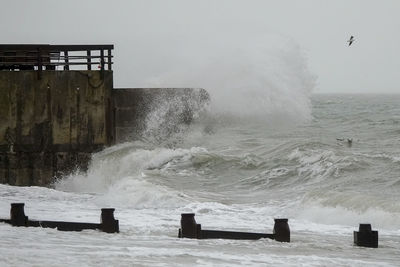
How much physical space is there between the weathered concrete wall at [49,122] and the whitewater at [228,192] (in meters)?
0.44

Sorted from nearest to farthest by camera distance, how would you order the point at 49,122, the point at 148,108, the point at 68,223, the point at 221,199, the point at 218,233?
the point at 218,233 < the point at 68,223 < the point at 221,199 < the point at 49,122 < the point at 148,108

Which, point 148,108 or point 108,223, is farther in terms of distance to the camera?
point 148,108

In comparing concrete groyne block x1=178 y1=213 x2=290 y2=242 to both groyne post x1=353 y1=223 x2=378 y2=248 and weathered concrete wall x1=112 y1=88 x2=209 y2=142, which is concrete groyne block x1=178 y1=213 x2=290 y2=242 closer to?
groyne post x1=353 y1=223 x2=378 y2=248


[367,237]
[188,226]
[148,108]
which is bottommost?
[367,237]

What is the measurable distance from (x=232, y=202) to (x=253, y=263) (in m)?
6.67

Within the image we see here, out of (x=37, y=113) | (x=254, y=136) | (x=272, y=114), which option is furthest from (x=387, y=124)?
(x=37, y=113)

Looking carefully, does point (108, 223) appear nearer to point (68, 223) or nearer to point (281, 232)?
point (68, 223)

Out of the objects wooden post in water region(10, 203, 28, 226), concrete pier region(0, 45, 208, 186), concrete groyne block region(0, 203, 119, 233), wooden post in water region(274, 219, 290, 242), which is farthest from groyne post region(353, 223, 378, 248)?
concrete pier region(0, 45, 208, 186)

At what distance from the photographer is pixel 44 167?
19.5 meters

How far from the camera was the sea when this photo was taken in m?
9.55

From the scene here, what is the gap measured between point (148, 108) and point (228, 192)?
4.56 meters

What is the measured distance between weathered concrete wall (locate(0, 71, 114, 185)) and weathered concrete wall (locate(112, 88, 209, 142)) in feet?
2.26

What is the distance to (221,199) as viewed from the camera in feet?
53.3

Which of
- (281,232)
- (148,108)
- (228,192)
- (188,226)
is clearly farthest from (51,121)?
(281,232)
